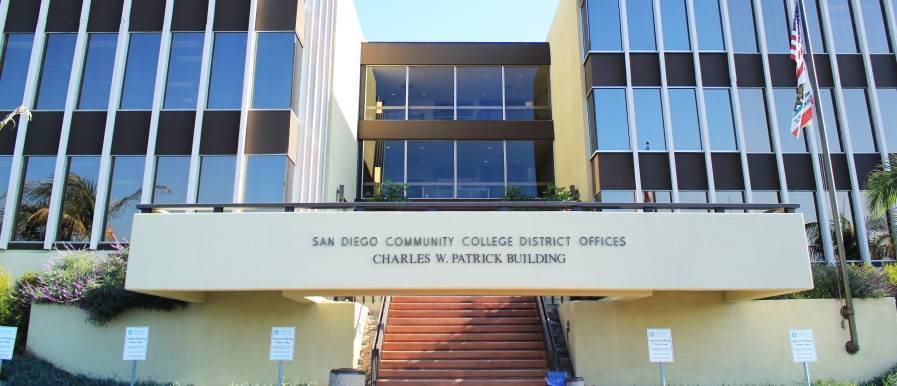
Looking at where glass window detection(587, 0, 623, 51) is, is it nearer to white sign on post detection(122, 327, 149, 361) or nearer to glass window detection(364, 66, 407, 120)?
glass window detection(364, 66, 407, 120)

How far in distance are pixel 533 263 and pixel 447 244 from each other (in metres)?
1.70

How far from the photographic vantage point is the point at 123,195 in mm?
17750

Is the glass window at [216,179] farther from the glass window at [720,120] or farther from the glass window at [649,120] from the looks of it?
the glass window at [720,120]

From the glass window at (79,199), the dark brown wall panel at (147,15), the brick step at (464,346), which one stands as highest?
the dark brown wall panel at (147,15)

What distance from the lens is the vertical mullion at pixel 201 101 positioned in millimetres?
Result: 17484

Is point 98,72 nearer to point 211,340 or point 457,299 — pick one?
point 211,340

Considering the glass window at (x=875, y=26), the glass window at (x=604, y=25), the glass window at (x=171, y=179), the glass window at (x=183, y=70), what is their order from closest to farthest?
the glass window at (x=171, y=179), the glass window at (x=183, y=70), the glass window at (x=604, y=25), the glass window at (x=875, y=26)

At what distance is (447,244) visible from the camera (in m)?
12.7

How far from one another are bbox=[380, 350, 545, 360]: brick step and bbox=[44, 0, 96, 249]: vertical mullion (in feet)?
31.4

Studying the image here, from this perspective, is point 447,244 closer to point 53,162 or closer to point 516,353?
point 516,353

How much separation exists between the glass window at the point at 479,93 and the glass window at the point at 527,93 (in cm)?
42

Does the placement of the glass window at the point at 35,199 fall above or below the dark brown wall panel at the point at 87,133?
below

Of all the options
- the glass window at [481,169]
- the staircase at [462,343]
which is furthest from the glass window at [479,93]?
the staircase at [462,343]

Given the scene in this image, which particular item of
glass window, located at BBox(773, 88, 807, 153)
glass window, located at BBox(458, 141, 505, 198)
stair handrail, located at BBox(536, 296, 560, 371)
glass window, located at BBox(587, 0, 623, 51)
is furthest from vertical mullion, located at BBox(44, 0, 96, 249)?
glass window, located at BBox(773, 88, 807, 153)
